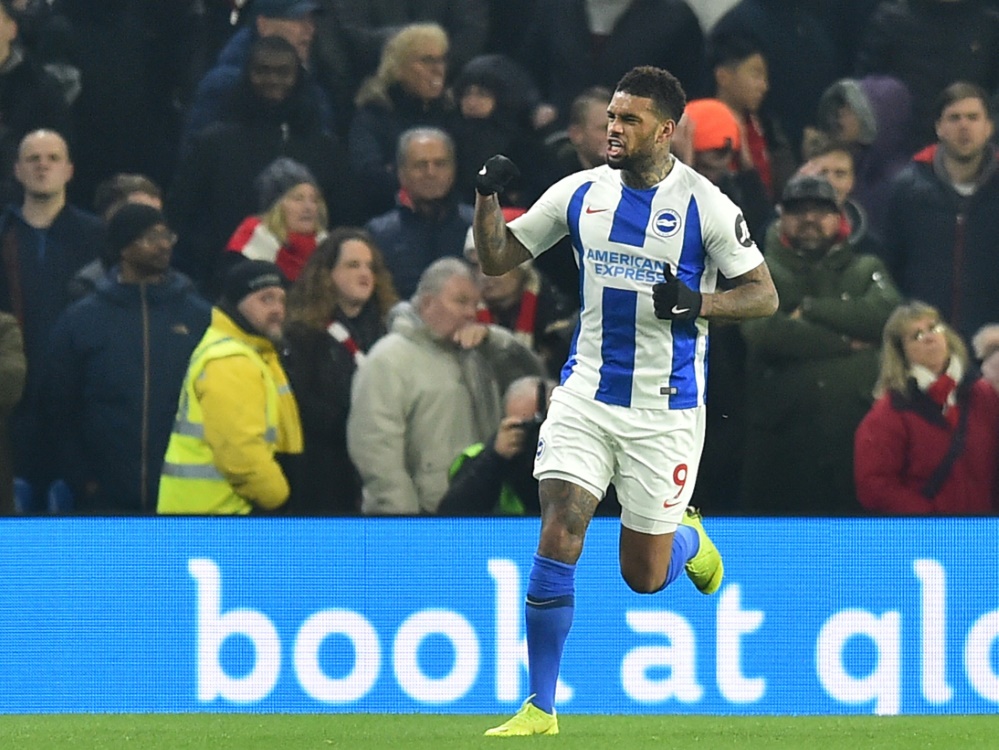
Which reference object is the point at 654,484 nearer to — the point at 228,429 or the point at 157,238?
the point at 228,429

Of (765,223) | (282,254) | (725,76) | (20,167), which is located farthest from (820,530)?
(20,167)

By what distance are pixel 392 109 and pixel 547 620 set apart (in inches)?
122

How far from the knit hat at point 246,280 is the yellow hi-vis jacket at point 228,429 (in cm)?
7

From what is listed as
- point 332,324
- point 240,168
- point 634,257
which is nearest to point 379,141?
point 240,168

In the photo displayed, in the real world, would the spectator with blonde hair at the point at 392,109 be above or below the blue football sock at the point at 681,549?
above

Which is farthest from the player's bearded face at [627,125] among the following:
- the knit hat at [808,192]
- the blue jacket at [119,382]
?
the blue jacket at [119,382]

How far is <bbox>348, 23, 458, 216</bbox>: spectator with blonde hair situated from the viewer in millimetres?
7922

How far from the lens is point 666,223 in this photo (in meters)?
5.71

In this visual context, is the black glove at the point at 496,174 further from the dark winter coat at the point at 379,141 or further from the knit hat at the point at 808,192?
the knit hat at the point at 808,192

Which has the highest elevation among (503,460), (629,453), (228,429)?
(629,453)

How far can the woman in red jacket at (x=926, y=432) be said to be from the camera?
7.79 meters

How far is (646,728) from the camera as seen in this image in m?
6.26

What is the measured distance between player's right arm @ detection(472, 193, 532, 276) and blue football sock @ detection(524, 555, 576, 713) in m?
0.88

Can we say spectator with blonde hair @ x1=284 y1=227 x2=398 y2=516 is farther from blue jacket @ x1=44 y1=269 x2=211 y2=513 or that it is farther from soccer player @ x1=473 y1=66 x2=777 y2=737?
soccer player @ x1=473 y1=66 x2=777 y2=737
